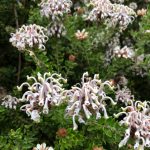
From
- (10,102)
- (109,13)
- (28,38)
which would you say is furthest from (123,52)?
(10,102)

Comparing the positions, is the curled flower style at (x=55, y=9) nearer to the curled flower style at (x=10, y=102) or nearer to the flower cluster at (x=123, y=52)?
the flower cluster at (x=123, y=52)

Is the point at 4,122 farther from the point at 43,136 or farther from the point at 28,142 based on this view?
the point at 28,142

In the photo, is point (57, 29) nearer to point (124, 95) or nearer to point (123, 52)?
point (123, 52)

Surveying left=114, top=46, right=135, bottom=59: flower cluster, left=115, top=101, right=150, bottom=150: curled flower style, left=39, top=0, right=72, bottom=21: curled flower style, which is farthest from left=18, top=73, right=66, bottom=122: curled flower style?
left=114, top=46, right=135, bottom=59: flower cluster

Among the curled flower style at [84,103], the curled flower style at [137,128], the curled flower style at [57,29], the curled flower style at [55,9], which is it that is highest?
the curled flower style at [55,9]

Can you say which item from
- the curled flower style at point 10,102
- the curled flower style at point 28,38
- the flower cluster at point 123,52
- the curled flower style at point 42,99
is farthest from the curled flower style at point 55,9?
the curled flower style at point 42,99
